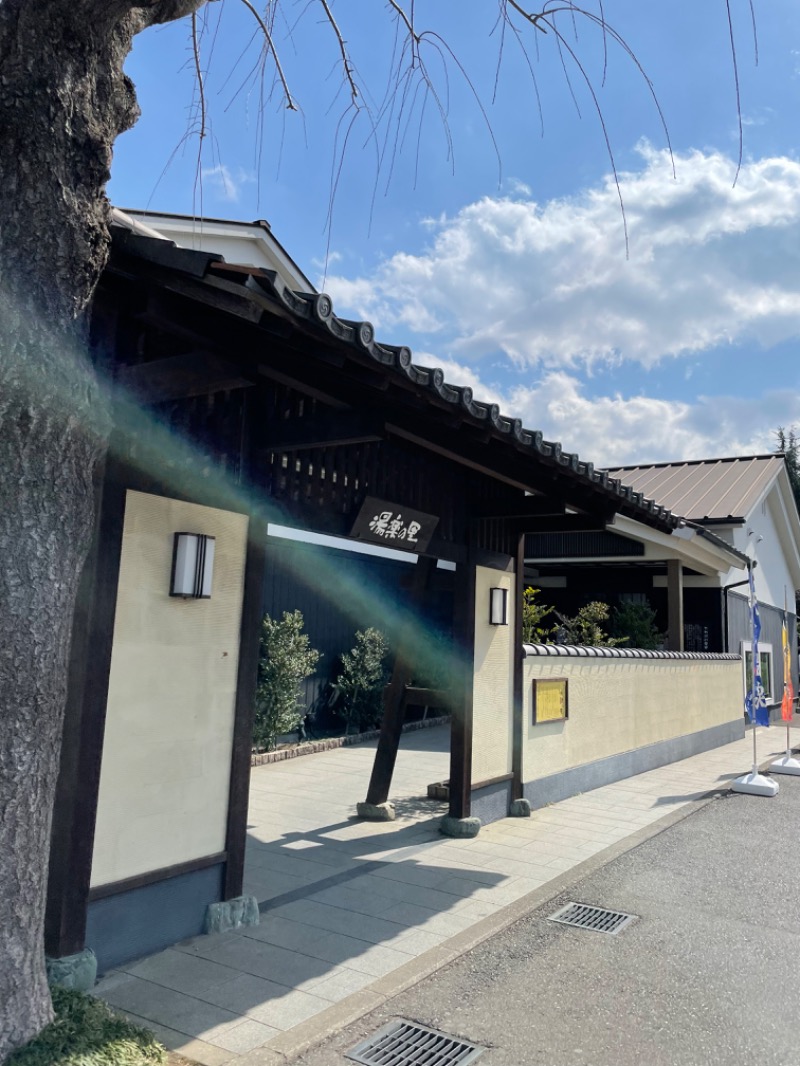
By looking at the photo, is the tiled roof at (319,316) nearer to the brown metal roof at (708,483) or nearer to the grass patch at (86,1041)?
the grass patch at (86,1041)

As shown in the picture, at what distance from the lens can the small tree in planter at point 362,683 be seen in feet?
40.8

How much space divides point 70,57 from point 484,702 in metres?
6.06

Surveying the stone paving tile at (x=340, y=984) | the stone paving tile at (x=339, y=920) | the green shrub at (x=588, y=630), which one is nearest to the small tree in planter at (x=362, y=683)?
the green shrub at (x=588, y=630)

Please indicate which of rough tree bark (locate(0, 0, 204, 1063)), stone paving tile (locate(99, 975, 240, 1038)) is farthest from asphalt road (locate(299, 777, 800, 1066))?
rough tree bark (locate(0, 0, 204, 1063))

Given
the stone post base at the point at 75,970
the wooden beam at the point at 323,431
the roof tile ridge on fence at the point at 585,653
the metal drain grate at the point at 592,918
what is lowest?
the metal drain grate at the point at 592,918

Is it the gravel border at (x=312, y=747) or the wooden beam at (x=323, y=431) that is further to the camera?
the gravel border at (x=312, y=747)

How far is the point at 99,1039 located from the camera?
2.90 m

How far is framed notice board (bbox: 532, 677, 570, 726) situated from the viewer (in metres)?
8.31

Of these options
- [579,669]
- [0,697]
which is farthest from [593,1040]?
[579,669]

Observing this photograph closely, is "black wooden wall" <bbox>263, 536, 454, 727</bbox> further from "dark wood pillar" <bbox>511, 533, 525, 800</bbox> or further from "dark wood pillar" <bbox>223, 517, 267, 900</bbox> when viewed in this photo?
"dark wood pillar" <bbox>223, 517, 267, 900</bbox>

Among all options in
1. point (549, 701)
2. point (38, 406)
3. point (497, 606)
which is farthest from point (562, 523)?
point (38, 406)

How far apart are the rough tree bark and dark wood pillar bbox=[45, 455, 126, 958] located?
2.67ft

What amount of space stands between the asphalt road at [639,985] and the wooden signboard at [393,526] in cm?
277

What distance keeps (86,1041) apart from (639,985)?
277 centimetres
